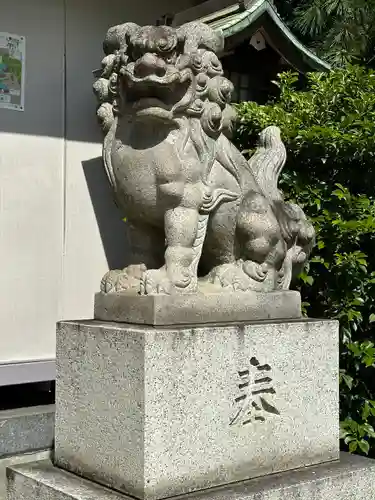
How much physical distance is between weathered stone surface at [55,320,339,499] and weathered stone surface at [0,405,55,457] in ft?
3.61

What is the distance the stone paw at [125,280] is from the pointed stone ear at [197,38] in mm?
975

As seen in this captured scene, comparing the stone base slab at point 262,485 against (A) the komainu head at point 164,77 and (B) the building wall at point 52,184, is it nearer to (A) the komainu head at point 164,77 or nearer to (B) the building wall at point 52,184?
(A) the komainu head at point 164,77

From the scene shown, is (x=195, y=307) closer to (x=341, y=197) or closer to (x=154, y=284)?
(x=154, y=284)

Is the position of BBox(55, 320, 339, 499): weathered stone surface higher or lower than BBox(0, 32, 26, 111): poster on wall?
lower

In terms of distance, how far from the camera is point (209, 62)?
286cm

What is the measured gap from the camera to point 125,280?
115 inches

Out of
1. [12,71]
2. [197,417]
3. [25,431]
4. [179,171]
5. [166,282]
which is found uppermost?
[12,71]

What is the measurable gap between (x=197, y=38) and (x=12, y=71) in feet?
7.44

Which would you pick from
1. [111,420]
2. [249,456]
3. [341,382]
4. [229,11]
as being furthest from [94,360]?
[229,11]

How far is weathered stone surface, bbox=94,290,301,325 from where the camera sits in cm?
271

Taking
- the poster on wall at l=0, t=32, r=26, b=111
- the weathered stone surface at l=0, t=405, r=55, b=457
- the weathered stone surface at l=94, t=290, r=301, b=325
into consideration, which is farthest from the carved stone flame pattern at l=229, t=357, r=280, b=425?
the poster on wall at l=0, t=32, r=26, b=111

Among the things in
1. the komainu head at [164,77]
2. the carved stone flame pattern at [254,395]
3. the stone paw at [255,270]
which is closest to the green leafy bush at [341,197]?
the stone paw at [255,270]

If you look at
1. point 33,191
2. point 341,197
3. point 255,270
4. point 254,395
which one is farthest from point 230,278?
point 33,191

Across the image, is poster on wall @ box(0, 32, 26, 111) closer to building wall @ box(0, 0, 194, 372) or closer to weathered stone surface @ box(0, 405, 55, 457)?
building wall @ box(0, 0, 194, 372)
